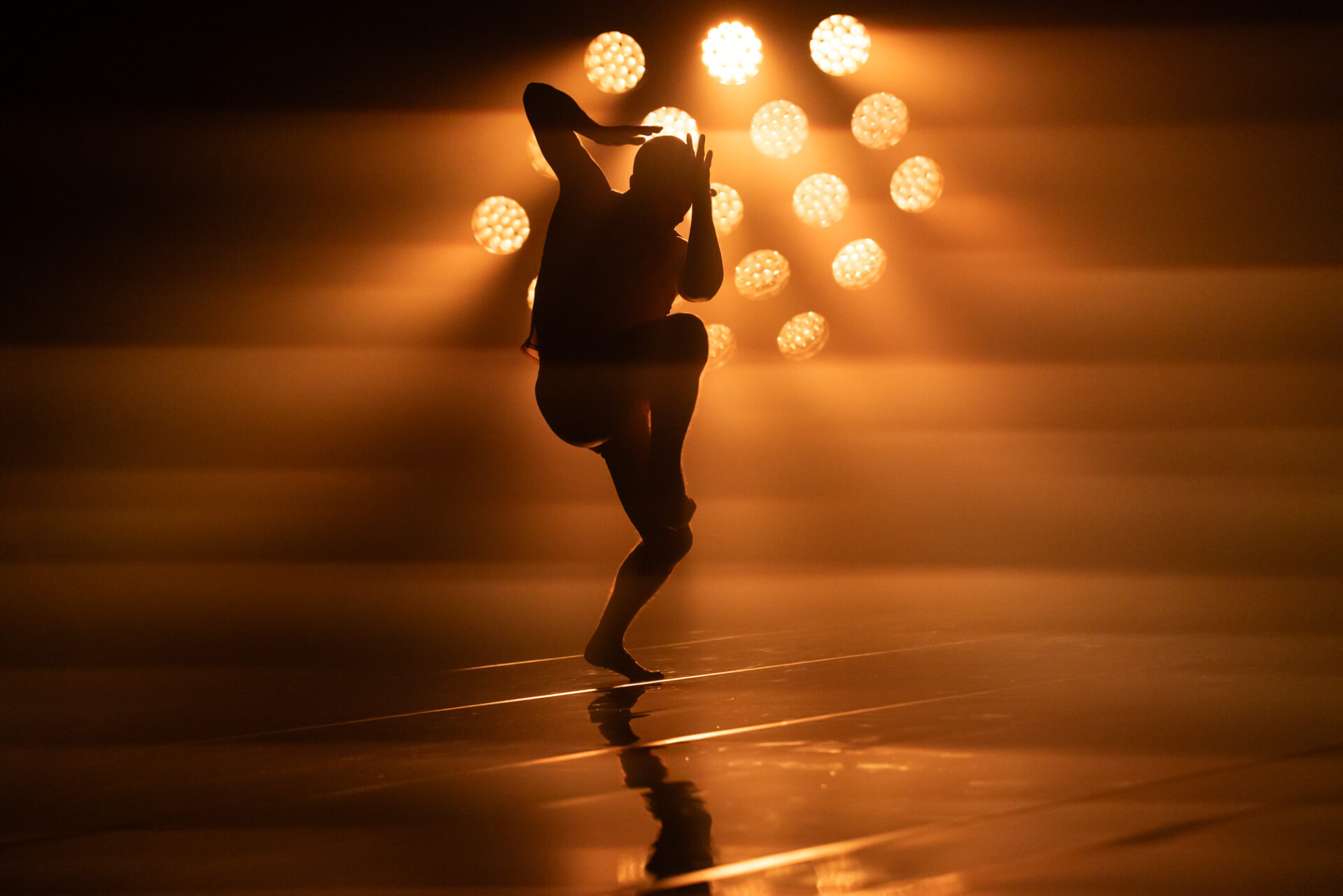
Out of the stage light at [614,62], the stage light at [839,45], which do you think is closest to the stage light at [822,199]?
the stage light at [839,45]

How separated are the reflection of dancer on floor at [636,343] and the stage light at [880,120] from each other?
1.82 meters

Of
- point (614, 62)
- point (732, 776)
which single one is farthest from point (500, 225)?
point (732, 776)

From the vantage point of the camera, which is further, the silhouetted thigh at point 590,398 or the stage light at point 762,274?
the stage light at point 762,274

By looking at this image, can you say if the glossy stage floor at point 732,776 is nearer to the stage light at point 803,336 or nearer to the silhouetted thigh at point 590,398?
the silhouetted thigh at point 590,398

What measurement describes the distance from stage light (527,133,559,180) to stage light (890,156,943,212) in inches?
45.4

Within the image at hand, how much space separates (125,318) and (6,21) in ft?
2.94

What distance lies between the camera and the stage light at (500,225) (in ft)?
11.2

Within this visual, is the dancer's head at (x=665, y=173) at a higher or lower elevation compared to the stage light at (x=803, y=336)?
higher

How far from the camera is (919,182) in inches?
141

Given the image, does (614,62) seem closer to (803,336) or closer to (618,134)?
(803,336)

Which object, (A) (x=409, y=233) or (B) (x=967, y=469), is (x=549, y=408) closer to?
(A) (x=409, y=233)

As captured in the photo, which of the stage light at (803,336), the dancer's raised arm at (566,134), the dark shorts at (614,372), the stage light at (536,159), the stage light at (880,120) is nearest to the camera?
the dark shorts at (614,372)

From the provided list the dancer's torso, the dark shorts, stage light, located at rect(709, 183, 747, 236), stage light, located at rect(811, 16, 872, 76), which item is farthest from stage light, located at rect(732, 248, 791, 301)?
the dark shorts

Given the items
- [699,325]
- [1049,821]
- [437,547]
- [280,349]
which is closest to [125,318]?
[280,349]
